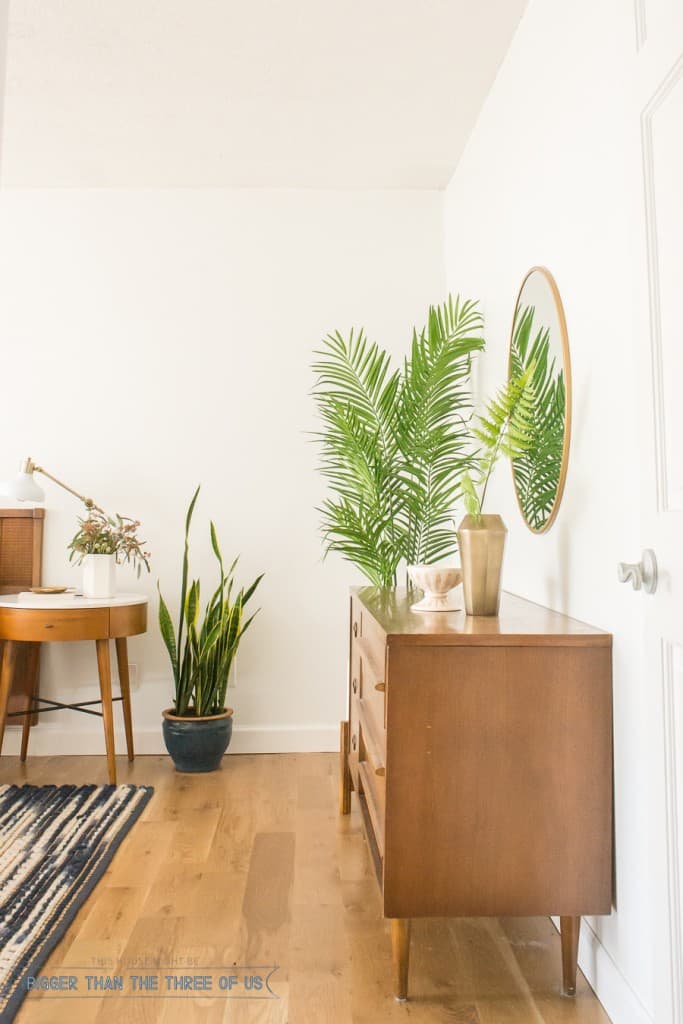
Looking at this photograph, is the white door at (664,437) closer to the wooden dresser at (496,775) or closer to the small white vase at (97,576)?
the wooden dresser at (496,775)

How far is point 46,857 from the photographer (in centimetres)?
248

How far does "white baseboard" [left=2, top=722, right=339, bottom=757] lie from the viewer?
3.72 metres

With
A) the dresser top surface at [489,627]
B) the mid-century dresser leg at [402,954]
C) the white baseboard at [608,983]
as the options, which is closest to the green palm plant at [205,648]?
the dresser top surface at [489,627]

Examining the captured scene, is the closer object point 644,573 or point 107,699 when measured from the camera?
point 644,573

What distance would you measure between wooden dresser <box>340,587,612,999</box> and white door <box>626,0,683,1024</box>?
1.08ft

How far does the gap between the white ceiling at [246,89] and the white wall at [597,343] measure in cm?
43

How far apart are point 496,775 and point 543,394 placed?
110 centimetres

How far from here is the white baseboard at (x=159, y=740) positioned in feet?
12.2

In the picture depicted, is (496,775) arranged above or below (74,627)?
below

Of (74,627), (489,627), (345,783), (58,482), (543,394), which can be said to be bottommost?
(345,783)

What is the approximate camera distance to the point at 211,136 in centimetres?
341

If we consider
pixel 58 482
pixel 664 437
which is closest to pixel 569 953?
pixel 664 437

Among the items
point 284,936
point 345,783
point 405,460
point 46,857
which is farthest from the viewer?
point 405,460

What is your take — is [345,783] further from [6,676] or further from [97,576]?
[6,676]
